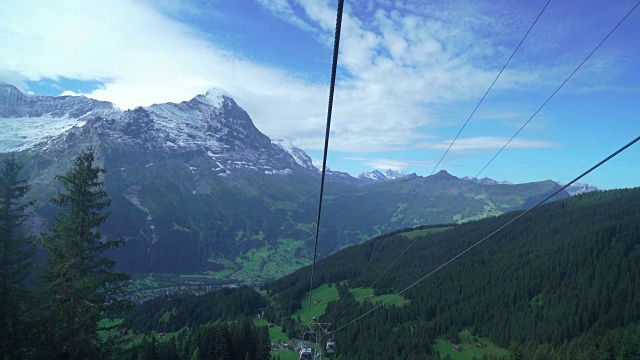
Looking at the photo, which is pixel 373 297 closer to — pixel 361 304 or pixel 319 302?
pixel 361 304

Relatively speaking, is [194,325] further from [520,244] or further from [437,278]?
[520,244]

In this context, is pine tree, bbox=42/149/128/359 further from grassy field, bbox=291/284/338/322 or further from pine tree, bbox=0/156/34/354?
grassy field, bbox=291/284/338/322

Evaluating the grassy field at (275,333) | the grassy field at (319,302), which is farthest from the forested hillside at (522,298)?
the grassy field at (275,333)

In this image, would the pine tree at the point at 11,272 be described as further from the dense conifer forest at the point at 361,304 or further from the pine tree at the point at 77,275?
the pine tree at the point at 77,275

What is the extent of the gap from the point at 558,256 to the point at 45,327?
191595 millimetres

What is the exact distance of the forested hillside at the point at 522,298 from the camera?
438 ft

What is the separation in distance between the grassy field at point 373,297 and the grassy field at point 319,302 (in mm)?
9987

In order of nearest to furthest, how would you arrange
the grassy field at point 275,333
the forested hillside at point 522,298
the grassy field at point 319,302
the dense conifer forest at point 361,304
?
the dense conifer forest at point 361,304
the forested hillside at point 522,298
the grassy field at point 275,333
the grassy field at point 319,302

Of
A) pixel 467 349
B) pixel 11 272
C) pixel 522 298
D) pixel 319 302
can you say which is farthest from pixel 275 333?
pixel 11 272

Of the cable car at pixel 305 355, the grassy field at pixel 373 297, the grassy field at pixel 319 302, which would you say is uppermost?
the cable car at pixel 305 355

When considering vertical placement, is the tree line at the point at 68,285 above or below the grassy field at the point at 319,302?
above

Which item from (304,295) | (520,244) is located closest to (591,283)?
(520,244)

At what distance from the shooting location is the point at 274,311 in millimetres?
176875

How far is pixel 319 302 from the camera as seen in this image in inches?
7219
